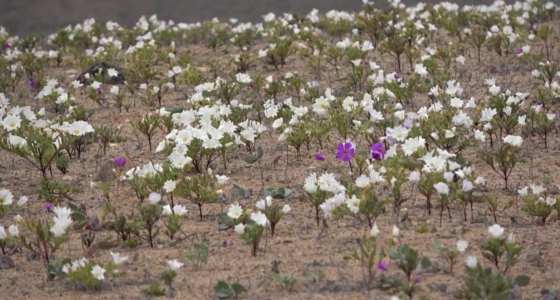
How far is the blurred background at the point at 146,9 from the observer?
17.1m

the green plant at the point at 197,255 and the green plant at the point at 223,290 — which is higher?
the green plant at the point at 197,255

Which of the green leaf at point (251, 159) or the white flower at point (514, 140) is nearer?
the white flower at point (514, 140)

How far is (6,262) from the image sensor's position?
5.00 metres

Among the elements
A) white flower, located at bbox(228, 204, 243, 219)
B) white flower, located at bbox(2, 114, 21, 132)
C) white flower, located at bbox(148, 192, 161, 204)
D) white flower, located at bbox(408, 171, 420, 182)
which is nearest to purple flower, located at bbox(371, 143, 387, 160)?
white flower, located at bbox(408, 171, 420, 182)

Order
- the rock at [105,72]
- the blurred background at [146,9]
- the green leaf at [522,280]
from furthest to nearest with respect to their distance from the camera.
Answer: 1. the blurred background at [146,9]
2. the rock at [105,72]
3. the green leaf at [522,280]

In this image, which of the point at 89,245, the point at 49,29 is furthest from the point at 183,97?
the point at 49,29

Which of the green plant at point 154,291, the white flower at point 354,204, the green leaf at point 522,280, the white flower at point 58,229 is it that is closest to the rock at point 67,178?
the white flower at point 58,229

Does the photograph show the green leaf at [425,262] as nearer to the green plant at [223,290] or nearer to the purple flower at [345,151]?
the green plant at [223,290]

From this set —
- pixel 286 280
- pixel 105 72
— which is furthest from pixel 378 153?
pixel 105 72

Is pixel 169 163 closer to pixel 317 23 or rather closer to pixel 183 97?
pixel 183 97

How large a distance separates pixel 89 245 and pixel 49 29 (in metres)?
12.3

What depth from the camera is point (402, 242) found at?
197 inches

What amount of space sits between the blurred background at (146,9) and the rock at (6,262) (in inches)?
481

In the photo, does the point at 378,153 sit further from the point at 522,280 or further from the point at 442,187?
the point at 522,280
